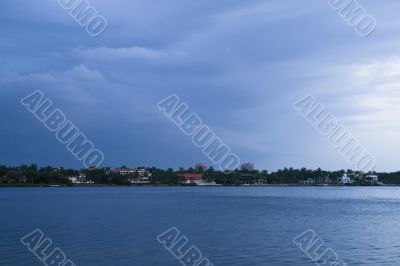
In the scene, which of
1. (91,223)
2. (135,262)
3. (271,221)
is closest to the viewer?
(135,262)

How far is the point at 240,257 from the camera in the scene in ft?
90.7

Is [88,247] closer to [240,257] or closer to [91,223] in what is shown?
[240,257]

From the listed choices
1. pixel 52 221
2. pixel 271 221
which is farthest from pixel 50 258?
pixel 271 221

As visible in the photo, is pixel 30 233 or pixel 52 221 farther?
pixel 52 221

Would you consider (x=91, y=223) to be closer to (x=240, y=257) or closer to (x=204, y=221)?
(x=204, y=221)

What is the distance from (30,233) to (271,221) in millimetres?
21785

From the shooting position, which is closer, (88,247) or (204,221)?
(88,247)

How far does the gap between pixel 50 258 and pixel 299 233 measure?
1920cm

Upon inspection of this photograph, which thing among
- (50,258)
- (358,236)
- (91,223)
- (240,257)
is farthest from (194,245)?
(91,223)

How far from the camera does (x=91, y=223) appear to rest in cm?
4497

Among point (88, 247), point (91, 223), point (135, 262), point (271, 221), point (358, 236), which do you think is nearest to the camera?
point (135, 262)

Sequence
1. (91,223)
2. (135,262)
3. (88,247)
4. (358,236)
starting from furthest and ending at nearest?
(91,223) < (358,236) < (88,247) < (135,262)

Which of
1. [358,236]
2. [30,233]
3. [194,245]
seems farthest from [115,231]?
[358,236]

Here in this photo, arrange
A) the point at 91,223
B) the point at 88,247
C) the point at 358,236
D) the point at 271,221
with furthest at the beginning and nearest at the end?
1. the point at 271,221
2. the point at 91,223
3. the point at 358,236
4. the point at 88,247
